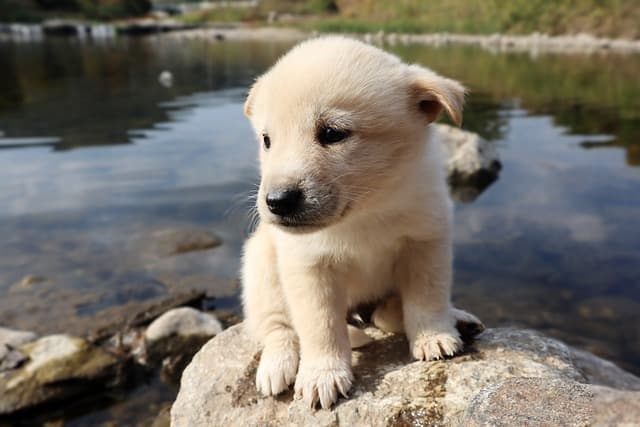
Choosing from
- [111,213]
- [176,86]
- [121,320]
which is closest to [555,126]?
[111,213]

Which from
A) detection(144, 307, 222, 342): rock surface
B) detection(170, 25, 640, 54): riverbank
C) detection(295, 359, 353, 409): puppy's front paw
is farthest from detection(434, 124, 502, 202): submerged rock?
detection(170, 25, 640, 54): riverbank

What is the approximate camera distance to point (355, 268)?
9.72 ft

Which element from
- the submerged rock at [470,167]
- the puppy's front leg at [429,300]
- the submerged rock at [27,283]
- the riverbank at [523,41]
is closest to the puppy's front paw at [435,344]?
the puppy's front leg at [429,300]

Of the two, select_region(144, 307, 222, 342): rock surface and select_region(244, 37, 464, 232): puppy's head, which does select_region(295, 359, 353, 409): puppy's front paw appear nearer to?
select_region(244, 37, 464, 232): puppy's head

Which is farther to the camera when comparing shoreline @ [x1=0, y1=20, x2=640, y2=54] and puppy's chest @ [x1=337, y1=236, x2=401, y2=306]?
shoreline @ [x1=0, y1=20, x2=640, y2=54]

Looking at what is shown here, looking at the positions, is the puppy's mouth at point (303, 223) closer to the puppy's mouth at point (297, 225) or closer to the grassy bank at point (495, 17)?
the puppy's mouth at point (297, 225)

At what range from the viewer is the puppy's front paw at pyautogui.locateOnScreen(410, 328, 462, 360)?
2857mm

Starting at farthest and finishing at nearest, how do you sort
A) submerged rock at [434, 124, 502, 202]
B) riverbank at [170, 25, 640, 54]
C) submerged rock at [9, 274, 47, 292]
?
1. riverbank at [170, 25, 640, 54]
2. submerged rock at [434, 124, 502, 202]
3. submerged rock at [9, 274, 47, 292]

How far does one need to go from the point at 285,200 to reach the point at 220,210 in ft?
21.9

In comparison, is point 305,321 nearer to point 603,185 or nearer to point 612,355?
point 612,355

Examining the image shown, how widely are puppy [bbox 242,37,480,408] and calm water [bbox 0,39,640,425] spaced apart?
1.68 metres

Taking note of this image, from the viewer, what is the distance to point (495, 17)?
4250 centimetres

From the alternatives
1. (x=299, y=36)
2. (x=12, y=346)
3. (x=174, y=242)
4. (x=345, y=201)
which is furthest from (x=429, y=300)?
(x=299, y=36)

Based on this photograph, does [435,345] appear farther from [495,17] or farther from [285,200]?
[495,17]
